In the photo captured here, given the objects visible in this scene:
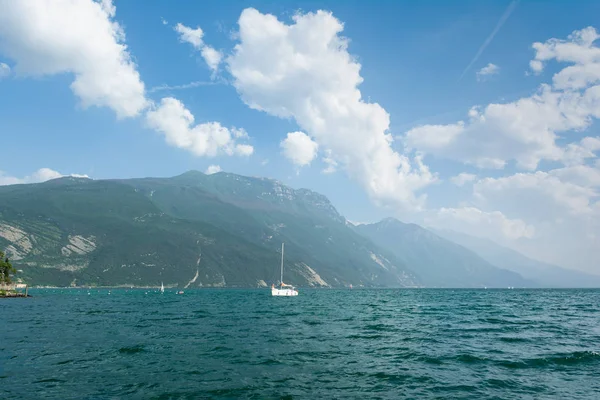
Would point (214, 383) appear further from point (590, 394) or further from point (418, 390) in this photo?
point (590, 394)

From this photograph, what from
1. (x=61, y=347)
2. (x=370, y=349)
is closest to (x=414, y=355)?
(x=370, y=349)

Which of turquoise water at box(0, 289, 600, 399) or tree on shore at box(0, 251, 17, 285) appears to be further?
tree on shore at box(0, 251, 17, 285)

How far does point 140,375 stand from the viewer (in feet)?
92.3

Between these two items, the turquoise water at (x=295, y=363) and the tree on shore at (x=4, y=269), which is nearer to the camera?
the turquoise water at (x=295, y=363)

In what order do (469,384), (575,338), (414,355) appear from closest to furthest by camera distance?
(469,384)
(414,355)
(575,338)

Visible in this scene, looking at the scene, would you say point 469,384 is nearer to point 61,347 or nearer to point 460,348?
point 460,348

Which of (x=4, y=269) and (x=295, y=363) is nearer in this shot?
(x=295, y=363)

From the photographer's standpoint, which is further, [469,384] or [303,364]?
[303,364]

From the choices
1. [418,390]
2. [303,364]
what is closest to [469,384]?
[418,390]

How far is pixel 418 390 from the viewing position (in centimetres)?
2555

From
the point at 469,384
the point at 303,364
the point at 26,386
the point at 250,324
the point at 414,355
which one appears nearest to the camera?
the point at 26,386

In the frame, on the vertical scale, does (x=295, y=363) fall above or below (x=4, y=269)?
above

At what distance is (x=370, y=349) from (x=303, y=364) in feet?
33.8

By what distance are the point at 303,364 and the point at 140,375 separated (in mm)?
12386
